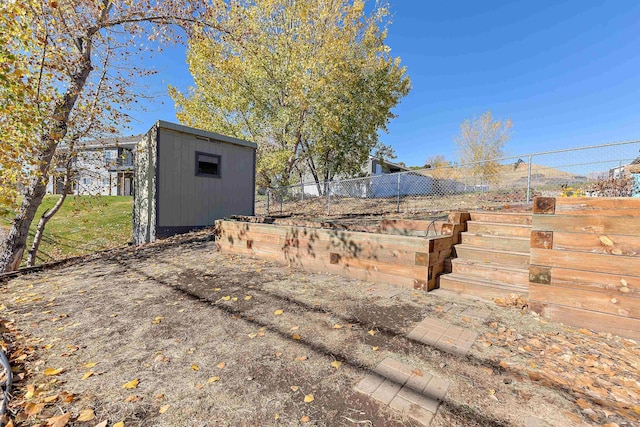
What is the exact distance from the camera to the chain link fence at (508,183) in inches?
245

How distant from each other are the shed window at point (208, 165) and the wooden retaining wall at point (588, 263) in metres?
8.08

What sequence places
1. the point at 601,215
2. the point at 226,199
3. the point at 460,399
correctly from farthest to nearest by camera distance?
the point at 226,199, the point at 601,215, the point at 460,399

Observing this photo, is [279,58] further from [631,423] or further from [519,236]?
[631,423]

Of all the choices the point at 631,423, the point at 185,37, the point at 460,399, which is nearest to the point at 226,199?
the point at 185,37

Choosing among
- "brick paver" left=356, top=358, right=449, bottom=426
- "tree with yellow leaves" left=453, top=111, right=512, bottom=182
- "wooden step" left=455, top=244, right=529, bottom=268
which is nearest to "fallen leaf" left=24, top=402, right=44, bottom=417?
"brick paver" left=356, top=358, right=449, bottom=426

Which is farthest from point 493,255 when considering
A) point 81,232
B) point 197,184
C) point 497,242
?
point 81,232

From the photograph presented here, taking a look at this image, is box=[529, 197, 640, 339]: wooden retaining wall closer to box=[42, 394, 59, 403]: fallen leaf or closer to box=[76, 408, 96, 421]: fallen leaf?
box=[76, 408, 96, 421]: fallen leaf

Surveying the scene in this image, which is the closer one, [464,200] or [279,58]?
[464,200]

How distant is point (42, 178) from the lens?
5.85 metres

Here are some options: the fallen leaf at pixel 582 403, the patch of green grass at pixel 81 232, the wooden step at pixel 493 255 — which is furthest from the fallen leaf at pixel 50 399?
the patch of green grass at pixel 81 232

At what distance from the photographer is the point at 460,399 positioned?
164cm

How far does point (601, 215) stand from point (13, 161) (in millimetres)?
8477

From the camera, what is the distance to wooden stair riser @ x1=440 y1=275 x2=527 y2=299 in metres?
3.16

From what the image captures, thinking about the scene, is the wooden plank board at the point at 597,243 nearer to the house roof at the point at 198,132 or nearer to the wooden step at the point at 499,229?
the wooden step at the point at 499,229
